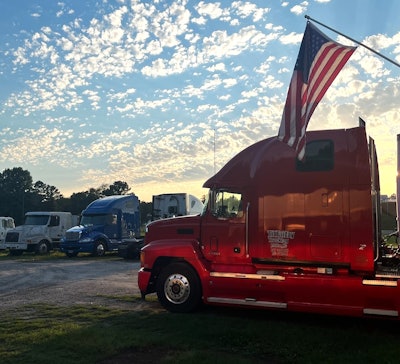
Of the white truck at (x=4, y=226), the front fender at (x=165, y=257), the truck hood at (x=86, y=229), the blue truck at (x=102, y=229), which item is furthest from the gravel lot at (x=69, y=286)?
the white truck at (x=4, y=226)

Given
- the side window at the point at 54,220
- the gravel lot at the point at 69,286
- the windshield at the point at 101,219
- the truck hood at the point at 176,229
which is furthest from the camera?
the side window at the point at 54,220

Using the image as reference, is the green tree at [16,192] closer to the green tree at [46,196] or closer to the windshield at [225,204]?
the green tree at [46,196]

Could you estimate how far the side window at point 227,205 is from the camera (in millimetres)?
9172

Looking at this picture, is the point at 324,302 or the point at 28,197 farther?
the point at 28,197

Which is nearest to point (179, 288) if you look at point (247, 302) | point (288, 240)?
point (247, 302)

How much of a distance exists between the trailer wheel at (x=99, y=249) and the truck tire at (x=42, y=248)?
4.29 metres

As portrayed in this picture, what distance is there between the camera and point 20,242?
1122 inches

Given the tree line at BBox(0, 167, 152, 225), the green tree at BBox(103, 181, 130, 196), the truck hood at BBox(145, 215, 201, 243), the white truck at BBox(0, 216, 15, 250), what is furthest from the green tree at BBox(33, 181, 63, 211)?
the truck hood at BBox(145, 215, 201, 243)

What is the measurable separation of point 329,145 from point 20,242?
24.0 meters

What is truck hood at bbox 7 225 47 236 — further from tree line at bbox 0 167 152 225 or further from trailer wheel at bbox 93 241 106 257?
tree line at bbox 0 167 152 225

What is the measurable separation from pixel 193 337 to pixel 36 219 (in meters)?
25.0

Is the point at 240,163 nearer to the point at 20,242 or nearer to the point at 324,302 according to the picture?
the point at 324,302

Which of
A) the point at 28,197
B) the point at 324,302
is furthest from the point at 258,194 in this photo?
the point at 28,197

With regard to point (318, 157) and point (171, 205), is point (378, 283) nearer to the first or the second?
point (318, 157)
